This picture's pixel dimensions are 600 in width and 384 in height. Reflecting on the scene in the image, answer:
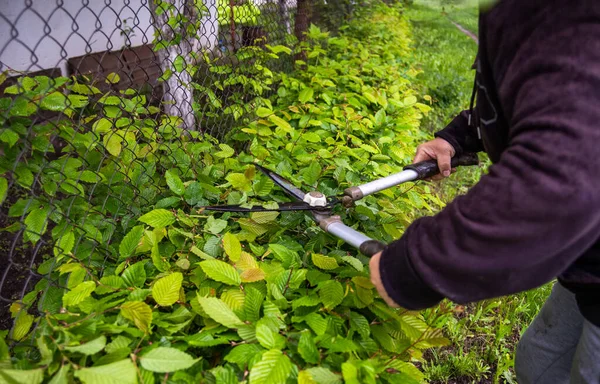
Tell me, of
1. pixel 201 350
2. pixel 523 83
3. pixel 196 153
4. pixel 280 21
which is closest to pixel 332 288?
pixel 201 350

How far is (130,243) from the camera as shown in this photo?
1.52m

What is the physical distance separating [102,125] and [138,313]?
907 millimetres

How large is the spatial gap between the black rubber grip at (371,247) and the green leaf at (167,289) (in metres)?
0.60

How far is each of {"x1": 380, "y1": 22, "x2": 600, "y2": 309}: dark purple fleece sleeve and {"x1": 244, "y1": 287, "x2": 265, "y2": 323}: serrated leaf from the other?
567 mm

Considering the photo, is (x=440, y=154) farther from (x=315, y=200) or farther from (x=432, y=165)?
(x=315, y=200)

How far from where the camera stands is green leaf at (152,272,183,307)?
1.28 m

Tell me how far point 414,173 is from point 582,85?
87cm

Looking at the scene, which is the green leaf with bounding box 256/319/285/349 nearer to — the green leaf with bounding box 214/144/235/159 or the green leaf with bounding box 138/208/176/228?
the green leaf with bounding box 138/208/176/228

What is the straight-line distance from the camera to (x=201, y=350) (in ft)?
4.16

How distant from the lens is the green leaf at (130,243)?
150 cm

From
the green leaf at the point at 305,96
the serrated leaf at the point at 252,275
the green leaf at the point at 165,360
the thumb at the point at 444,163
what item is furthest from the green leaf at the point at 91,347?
the green leaf at the point at 305,96

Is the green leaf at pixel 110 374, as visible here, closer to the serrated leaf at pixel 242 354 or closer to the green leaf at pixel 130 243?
the serrated leaf at pixel 242 354

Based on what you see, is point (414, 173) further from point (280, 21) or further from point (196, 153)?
point (280, 21)

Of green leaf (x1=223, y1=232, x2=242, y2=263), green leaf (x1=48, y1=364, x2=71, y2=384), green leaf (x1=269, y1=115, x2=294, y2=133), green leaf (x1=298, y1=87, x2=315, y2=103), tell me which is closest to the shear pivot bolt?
green leaf (x1=223, y1=232, x2=242, y2=263)
